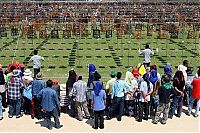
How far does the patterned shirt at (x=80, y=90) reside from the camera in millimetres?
12805

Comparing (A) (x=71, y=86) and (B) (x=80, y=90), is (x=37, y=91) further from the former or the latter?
(B) (x=80, y=90)

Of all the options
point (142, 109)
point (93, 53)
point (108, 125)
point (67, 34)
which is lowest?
point (108, 125)

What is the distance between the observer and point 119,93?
1284 cm

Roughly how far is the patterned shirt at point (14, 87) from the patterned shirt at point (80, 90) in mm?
1672

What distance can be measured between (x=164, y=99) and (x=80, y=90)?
2508mm

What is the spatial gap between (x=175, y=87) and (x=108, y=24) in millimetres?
23541

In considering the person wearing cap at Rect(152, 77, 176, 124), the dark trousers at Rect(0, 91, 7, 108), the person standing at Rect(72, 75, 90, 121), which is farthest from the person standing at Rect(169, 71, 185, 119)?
the dark trousers at Rect(0, 91, 7, 108)

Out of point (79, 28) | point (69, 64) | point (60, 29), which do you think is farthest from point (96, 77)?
point (60, 29)

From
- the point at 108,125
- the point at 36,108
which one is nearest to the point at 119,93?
the point at 108,125

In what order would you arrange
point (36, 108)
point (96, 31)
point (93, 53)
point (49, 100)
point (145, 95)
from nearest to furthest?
point (49, 100) < point (145, 95) < point (36, 108) < point (93, 53) < point (96, 31)

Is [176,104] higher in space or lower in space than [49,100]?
lower

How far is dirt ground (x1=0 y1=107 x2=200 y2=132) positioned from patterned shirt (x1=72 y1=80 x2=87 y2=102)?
75 cm

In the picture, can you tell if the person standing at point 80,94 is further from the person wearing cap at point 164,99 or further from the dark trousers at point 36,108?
the person wearing cap at point 164,99

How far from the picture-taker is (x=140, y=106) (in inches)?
512
